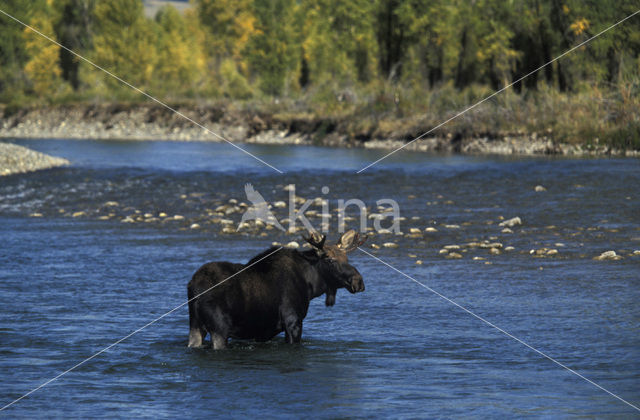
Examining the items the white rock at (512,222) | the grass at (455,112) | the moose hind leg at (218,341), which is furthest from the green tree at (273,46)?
the moose hind leg at (218,341)

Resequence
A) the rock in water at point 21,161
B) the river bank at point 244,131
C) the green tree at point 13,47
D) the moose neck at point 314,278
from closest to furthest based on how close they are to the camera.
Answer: the moose neck at point 314,278 < the rock in water at point 21,161 < the river bank at point 244,131 < the green tree at point 13,47

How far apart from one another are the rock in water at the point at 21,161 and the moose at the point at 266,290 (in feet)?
88.1

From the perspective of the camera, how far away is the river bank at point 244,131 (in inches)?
1534

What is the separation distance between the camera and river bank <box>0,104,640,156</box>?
38969 millimetres

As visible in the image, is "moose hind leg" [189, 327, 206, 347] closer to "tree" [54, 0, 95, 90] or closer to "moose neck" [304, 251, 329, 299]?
"moose neck" [304, 251, 329, 299]

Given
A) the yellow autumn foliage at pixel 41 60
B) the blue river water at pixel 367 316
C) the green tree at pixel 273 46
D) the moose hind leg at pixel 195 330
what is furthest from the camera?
the yellow autumn foliage at pixel 41 60

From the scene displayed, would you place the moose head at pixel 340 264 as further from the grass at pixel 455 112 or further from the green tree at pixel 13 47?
the green tree at pixel 13 47

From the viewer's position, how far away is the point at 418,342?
10820 millimetres

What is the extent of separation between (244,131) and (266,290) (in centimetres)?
4940

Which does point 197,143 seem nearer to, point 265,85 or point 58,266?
point 265,85

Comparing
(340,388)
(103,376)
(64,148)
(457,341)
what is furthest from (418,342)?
(64,148)

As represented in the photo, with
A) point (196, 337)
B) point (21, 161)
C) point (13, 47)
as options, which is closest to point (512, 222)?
point (196, 337)

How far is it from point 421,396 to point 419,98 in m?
41.6

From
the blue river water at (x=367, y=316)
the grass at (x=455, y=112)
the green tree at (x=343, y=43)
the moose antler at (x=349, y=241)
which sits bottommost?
the blue river water at (x=367, y=316)
